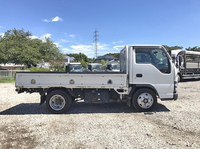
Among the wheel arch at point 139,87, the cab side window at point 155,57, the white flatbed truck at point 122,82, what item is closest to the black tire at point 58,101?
the white flatbed truck at point 122,82

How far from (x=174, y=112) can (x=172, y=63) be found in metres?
1.84

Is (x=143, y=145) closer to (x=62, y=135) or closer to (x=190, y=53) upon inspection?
(x=62, y=135)

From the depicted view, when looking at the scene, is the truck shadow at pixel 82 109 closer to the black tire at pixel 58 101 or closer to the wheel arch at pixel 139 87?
the black tire at pixel 58 101

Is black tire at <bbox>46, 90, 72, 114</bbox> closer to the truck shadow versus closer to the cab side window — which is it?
the truck shadow

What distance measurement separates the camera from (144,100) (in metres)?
5.57

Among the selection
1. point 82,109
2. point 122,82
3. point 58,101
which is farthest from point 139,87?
point 58,101

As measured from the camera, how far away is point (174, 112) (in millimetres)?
5723

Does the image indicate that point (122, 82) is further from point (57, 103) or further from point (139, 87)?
point (57, 103)

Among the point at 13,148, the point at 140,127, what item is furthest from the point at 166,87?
the point at 13,148

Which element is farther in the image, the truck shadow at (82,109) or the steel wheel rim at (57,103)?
the truck shadow at (82,109)

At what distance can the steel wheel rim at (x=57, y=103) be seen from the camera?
5473mm

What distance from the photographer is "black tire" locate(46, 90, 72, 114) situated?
541 cm

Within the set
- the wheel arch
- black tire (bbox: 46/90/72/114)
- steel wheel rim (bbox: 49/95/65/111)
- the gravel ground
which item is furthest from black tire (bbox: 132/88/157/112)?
steel wheel rim (bbox: 49/95/65/111)

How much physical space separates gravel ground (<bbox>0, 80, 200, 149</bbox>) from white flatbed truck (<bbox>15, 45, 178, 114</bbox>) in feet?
1.77
